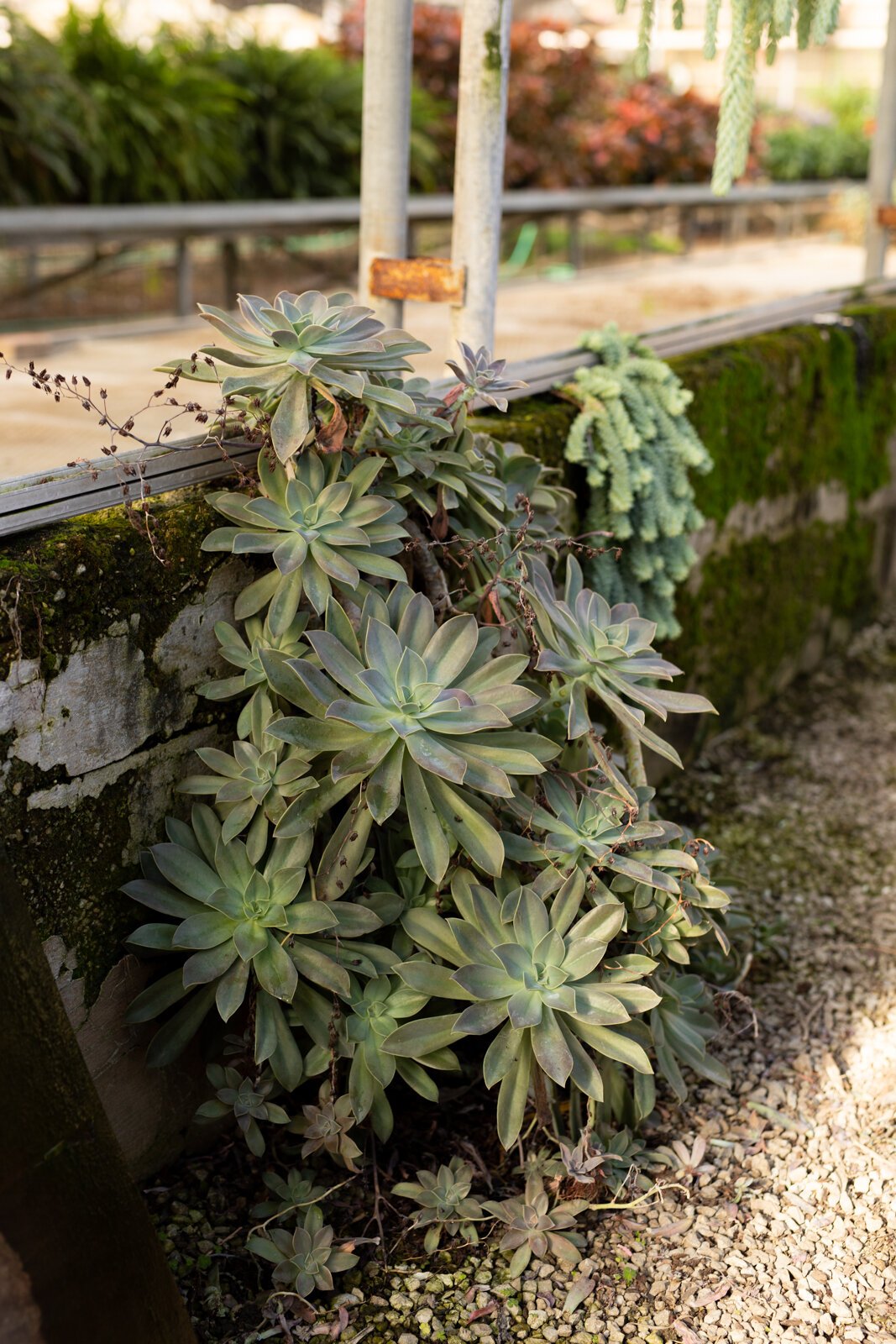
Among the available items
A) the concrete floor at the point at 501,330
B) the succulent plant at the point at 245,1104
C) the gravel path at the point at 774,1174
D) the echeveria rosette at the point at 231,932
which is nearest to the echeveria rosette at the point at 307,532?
the echeveria rosette at the point at 231,932

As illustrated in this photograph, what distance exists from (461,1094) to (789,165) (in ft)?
40.1

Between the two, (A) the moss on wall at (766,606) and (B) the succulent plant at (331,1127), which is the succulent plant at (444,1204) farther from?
(A) the moss on wall at (766,606)

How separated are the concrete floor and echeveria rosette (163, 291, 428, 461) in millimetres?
597

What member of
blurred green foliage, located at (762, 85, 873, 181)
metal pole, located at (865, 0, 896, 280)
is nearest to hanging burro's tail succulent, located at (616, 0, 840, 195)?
metal pole, located at (865, 0, 896, 280)

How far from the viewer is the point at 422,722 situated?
173 cm

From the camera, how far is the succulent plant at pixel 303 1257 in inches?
73.5

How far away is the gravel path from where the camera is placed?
6.19 feet

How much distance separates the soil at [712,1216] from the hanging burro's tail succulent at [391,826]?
2.6 inches

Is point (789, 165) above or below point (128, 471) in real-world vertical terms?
above

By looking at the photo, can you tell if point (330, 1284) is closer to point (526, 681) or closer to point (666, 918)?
point (666, 918)

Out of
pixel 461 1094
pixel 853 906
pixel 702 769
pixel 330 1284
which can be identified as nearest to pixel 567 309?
pixel 702 769

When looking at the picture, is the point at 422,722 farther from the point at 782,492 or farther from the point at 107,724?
the point at 782,492

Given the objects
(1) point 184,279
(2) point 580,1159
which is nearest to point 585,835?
(2) point 580,1159

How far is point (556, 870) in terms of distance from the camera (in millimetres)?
1939
